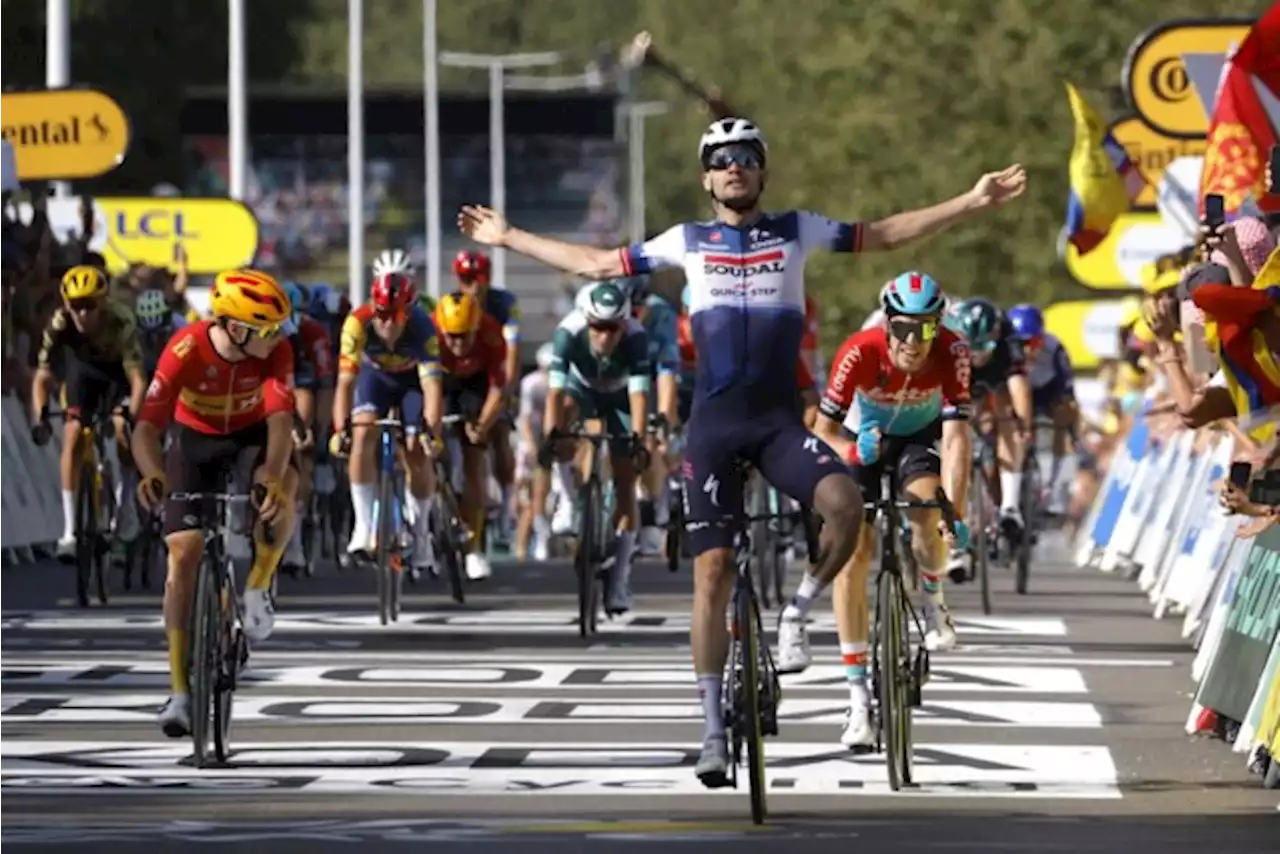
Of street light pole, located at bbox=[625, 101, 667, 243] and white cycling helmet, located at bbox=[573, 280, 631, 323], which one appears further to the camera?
street light pole, located at bbox=[625, 101, 667, 243]

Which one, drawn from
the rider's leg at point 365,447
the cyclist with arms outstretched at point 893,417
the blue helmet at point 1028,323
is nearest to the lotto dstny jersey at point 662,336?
the rider's leg at point 365,447

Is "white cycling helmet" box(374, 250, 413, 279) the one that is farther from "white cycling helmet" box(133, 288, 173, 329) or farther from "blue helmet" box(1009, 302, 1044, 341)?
"blue helmet" box(1009, 302, 1044, 341)

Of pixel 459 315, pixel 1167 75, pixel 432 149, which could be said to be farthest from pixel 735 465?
pixel 432 149

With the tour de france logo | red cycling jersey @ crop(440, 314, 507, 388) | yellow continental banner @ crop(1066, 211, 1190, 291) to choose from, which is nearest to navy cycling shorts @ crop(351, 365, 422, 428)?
red cycling jersey @ crop(440, 314, 507, 388)

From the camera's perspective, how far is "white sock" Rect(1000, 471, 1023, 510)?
2752cm

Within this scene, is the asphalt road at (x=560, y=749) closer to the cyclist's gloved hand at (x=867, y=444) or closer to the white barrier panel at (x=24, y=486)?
the cyclist's gloved hand at (x=867, y=444)

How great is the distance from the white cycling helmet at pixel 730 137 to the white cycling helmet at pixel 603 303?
8089 mm

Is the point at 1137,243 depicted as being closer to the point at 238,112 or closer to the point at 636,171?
the point at 238,112

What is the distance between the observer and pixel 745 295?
14.5 metres

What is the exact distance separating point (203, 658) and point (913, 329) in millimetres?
2876

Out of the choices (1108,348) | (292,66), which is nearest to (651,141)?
(292,66)

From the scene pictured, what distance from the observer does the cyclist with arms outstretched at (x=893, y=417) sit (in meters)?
15.9

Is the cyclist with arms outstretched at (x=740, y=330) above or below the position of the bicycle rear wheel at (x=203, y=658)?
above

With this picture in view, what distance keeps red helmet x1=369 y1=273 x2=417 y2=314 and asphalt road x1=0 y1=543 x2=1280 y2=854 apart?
68.4 inches
